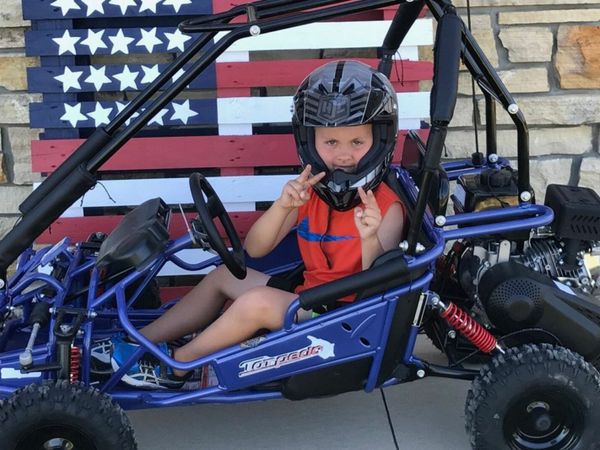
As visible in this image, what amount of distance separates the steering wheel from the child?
0.11 m

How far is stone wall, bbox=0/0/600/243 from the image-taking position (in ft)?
13.1

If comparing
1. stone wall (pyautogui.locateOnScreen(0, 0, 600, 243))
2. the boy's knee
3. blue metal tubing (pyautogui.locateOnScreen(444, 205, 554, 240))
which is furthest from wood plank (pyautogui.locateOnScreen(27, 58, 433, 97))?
the boy's knee

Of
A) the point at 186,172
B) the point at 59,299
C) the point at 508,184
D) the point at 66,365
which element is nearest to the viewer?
the point at 66,365

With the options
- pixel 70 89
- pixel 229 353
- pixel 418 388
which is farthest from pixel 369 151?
pixel 70 89

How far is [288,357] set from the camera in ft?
8.65

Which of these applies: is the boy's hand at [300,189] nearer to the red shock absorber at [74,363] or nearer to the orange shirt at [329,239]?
the orange shirt at [329,239]

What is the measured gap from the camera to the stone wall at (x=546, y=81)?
401 cm

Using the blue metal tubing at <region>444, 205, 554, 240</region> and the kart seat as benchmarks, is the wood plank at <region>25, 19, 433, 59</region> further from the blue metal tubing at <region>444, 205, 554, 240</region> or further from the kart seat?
the blue metal tubing at <region>444, 205, 554, 240</region>

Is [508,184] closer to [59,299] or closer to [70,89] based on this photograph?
[59,299]

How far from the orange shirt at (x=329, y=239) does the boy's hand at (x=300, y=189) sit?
0.56 ft

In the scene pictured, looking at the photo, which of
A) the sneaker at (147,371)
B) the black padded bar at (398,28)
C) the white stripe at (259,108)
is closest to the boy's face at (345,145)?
the black padded bar at (398,28)

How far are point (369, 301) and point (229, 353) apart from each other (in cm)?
49

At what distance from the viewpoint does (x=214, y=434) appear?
3039 millimetres

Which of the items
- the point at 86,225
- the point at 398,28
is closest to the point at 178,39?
the point at 86,225
